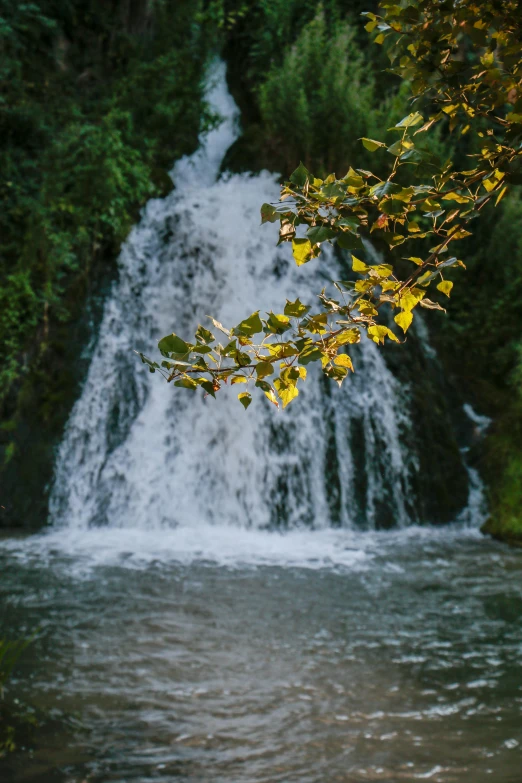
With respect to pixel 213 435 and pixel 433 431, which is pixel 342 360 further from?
pixel 433 431

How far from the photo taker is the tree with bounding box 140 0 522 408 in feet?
5.72

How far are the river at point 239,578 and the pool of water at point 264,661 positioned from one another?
0.06 ft

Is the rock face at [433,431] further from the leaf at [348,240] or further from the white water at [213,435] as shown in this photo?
the leaf at [348,240]

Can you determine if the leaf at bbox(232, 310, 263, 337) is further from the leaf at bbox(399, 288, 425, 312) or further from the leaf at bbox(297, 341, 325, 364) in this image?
the leaf at bbox(399, 288, 425, 312)

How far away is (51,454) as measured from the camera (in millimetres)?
8852

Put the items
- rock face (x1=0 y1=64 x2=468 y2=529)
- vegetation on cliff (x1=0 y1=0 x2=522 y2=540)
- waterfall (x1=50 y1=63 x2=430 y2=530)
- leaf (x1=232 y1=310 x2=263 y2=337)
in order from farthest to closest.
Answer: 1. vegetation on cliff (x1=0 y1=0 x2=522 y2=540)
2. rock face (x1=0 y1=64 x2=468 y2=529)
3. waterfall (x1=50 y1=63 x2=430 y2=530)
4. leaf (x1=232 y1=310 x2=263 y2=337)

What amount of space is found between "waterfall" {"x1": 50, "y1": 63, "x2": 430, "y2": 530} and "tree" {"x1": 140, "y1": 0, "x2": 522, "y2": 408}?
6668 millimetres

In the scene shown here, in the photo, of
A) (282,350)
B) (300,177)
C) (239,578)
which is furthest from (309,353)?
(239,578)

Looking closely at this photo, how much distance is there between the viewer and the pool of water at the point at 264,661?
3.57 m

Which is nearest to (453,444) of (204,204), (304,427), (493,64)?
(304,427)

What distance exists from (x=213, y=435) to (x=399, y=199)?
7.44 metres

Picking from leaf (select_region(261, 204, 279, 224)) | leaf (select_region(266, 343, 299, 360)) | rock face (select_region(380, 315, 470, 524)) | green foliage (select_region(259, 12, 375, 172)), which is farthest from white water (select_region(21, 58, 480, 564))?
leaf (select_region(261, 204, 279, 224))

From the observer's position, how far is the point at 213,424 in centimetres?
915

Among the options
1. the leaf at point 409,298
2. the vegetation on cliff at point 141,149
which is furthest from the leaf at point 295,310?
the vegetation on cliff at point 141,149
